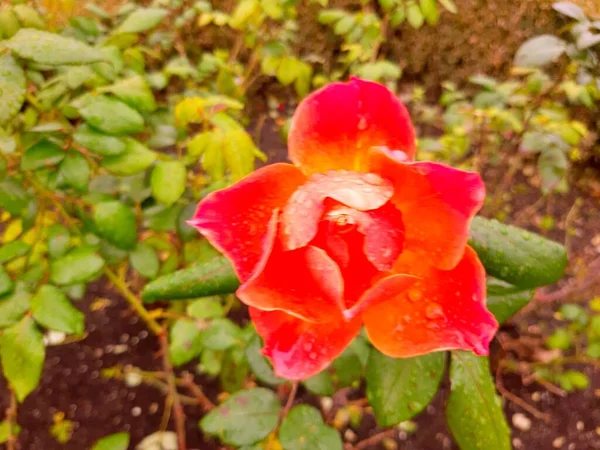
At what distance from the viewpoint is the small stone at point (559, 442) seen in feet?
4.07

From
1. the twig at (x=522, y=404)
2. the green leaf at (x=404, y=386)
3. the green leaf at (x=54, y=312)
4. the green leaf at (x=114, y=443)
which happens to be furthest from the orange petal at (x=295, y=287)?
the twig at (x=522, y=404)

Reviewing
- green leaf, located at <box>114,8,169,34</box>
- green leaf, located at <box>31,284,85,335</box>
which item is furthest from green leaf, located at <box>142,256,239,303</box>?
green leaf, located at <box>114,8,169,34</box>

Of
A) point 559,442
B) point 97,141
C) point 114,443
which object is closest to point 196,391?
point 114,443

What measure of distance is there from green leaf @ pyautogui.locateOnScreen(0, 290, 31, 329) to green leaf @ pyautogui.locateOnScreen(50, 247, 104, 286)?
44mm

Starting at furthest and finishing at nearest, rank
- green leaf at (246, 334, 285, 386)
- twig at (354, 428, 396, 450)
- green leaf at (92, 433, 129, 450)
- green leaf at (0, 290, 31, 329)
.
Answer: twig at (354, 428, 396, 450) → green leaf at (92, 433, 129, 450) → green leaf at (246, 334, 285, 386) → green leaf at (0, 290, 31, 329)

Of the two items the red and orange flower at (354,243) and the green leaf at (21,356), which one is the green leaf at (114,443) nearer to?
the green leaf at (21,356)

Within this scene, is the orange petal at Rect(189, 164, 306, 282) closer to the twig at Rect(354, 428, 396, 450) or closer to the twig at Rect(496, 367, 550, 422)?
the twig at Rect(354, 428, 396, 450)

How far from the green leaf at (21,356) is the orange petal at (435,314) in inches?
17.2

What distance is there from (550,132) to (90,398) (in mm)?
1264

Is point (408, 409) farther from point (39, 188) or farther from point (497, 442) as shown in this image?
point (39, 188)

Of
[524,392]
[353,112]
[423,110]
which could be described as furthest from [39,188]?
[423,110]

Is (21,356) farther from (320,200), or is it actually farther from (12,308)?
(320,200)

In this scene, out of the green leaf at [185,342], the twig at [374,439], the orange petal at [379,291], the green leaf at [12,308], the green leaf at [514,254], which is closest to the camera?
the orange petal at [379,291]

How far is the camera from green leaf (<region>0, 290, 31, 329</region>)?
2.12 feet
